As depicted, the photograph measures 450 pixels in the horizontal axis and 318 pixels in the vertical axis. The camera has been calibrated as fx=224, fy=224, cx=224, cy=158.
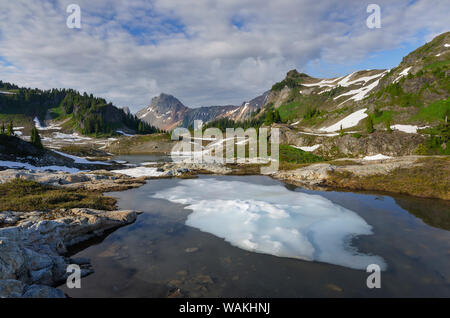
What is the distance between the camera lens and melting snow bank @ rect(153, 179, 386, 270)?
16.4m

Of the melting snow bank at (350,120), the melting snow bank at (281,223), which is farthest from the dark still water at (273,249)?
the melting snow bank at (350,120)

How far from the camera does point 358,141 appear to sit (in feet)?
211

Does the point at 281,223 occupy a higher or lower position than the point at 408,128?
lower

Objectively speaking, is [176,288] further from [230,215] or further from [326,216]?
[326,216]

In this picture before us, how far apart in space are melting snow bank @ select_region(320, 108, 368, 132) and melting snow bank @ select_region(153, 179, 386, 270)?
226 ft

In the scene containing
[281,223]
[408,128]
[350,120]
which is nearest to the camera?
[281,223]

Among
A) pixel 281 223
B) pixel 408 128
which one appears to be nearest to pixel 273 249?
pixel 281 223

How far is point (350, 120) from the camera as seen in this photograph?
9288 centimetres

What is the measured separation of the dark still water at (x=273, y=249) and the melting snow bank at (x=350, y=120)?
66.4 metres

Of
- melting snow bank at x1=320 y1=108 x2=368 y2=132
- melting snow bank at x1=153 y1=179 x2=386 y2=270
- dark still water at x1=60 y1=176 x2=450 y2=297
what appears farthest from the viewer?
melting snow bank at x1=320 y1=108 x2=368 y2=132

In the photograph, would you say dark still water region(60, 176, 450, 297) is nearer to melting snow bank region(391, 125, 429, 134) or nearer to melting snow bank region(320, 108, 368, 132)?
melting snow bank region(391, 125, 429, 134)

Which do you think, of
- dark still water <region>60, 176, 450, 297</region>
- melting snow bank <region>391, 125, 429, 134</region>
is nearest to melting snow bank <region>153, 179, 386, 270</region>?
dark still water <region>60, 176, 450, 297</region>

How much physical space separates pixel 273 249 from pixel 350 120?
93009mm

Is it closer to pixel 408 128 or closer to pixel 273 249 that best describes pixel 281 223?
pixel 273 249
